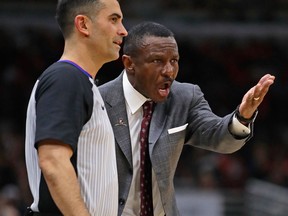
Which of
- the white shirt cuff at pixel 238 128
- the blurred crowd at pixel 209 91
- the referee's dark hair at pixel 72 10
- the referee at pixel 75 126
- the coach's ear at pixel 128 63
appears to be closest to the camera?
the referee at pixel 75 126

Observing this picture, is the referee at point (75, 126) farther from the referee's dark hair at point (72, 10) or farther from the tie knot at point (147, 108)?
the tie knot at point (147, 108)

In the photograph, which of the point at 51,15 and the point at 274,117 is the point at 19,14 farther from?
the point at 274,117

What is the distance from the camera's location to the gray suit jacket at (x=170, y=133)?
403 cm

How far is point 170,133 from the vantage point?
4.12 m

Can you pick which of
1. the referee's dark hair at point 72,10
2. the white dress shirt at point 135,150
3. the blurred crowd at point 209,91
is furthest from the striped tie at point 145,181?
the blurred crowd at point 209,91

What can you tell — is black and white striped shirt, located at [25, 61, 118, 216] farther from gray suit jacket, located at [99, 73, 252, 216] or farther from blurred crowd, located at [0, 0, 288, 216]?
blurred crowd, located at [0, 0, 288, 216]

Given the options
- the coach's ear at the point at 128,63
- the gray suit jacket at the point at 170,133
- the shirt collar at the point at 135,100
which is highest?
the coach's ear at the point at 128,63

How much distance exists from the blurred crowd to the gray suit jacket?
248 inches

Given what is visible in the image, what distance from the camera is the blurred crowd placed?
11672mm

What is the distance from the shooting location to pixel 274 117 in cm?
1383

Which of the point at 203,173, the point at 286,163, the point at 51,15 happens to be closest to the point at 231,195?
the point at 203,173

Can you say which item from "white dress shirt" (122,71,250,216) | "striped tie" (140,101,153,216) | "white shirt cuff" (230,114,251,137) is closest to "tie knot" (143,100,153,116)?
"white dress shirt" (122,71,250,216)

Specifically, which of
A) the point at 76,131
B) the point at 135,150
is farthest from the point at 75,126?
the point at 135,150

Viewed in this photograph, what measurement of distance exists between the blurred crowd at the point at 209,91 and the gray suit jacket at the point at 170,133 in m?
6.29
